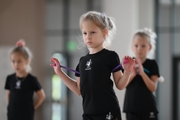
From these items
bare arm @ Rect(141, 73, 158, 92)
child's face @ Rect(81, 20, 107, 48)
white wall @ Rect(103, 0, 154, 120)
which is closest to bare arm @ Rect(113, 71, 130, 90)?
child's face @ Rect(81, 20, 107, 48)

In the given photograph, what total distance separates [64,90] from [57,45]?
898 mm

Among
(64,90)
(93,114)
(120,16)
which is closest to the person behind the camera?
(93,114)

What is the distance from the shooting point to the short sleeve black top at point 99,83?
212 cm

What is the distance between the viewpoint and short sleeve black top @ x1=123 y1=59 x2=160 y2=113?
118 inches

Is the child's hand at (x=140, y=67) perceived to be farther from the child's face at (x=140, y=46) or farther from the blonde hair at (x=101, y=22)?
the blonde hair at (x=101, y=22)

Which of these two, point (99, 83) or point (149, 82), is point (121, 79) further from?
point (149, 82)

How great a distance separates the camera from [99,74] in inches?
84.4

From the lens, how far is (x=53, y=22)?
275 inches

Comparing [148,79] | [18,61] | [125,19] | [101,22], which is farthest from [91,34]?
[125,19]

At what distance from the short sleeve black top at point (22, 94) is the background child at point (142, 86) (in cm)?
93

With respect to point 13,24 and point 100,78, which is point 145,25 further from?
point 100,78

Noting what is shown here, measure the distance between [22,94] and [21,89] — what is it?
0.05m

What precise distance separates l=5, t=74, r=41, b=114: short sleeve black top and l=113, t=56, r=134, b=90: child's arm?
1.41m

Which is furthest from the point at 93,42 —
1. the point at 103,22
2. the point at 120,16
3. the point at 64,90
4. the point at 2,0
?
the point at 2,0
